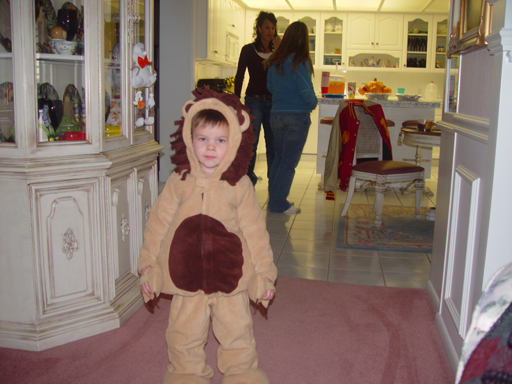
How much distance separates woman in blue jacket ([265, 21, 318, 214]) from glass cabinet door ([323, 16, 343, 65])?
4226 millimetres

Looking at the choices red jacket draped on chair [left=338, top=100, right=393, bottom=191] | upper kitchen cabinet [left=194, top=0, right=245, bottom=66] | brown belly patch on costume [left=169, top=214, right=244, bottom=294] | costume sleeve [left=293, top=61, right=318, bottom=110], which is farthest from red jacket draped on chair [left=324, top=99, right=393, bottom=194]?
brown belly patch on costume [left=169, top=214, right=244, bottom=294]

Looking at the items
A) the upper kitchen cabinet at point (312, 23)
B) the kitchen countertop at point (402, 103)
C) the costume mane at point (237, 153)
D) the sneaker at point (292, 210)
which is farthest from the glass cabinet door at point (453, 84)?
the upper kitchen cabinet at point (312, 23)

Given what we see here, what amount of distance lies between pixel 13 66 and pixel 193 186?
0.76 m

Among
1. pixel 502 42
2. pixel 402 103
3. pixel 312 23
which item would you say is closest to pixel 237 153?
pixel 502 42

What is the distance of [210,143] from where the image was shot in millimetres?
1480

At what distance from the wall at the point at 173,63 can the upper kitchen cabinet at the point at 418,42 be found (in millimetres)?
3977

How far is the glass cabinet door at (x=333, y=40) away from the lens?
A: 768cm

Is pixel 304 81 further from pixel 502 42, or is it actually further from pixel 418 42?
pixel 418 42

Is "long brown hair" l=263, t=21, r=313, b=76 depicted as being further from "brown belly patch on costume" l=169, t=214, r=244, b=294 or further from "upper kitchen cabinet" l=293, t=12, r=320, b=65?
"upper kitchen cabinet" l=293, t=12, r=320, b=65

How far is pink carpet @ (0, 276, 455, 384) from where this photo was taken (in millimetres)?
1659

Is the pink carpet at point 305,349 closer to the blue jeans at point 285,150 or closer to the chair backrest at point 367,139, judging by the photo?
the blue jeans at point 285,150

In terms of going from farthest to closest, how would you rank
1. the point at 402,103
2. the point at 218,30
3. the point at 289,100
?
the point at 218,30
the point at 402,103
the point at 289,100

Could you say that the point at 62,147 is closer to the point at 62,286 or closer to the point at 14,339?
the point at 62,286

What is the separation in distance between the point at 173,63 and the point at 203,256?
13.3 ft
